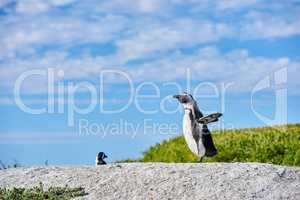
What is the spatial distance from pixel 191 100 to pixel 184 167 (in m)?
1.22

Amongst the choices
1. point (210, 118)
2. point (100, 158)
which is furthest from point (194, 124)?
point (100, 158)

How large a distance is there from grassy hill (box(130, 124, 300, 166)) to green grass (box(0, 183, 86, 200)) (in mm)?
4766

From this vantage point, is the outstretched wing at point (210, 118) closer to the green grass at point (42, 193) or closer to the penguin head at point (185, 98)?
the penguin head at point (185, 98)

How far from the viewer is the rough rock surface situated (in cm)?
762

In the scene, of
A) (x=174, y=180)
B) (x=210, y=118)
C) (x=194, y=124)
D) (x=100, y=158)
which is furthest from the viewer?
(x=100, y=158)

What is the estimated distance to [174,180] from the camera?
796cm

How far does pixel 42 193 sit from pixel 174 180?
1.65m

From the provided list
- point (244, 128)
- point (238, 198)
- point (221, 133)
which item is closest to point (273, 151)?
point (221, 133)

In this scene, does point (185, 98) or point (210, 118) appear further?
point (185, 98)

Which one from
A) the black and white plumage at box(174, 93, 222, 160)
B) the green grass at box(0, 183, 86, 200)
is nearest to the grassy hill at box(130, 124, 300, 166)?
the black and white plumage at box(174, 93, 222, 160)

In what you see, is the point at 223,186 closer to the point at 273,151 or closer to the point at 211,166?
the point at 211,166

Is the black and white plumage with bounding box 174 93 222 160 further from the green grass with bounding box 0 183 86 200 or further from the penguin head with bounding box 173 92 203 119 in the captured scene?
the green grass with bounding box 0 183 86 200

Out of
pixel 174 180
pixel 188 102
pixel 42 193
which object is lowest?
pixel 42 193

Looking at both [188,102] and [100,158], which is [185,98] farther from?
[100,158]
